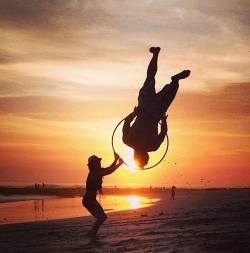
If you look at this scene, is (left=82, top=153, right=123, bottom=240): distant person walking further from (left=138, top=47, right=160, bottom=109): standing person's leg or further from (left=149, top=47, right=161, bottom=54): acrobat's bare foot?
(left=149, top=47, right=161, bottom=54): acrobat's bare foot

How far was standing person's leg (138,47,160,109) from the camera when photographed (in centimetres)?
1168

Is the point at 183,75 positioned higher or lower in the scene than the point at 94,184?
higher

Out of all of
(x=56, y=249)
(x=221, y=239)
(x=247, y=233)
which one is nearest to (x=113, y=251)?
(x=56, y=249)

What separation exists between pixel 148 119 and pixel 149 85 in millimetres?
1005

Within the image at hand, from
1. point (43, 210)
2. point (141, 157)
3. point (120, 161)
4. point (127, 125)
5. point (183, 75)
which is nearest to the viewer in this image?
point (183, 75)

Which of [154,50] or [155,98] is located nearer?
[155,98]

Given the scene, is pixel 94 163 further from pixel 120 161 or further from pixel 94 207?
pixel 94 207

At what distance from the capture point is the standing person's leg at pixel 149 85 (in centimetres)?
1168

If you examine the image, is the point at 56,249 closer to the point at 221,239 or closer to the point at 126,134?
the point at 126,134

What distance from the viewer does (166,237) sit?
12.3 metres

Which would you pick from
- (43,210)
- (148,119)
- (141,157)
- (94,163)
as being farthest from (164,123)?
(43,210)

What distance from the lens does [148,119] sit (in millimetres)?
11680

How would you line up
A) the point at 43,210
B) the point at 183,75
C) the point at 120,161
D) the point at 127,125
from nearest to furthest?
the point at 183,75 → the point at 127,125 → the point at 120,161 → the point at 43,210

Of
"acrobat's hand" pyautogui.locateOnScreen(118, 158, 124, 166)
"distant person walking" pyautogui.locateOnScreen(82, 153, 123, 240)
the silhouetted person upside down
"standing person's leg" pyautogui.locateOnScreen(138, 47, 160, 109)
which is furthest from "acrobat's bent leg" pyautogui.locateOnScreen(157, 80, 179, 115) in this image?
"distant person walking" pyautogui.locateOnScreen(82, 153, 123, 240)
